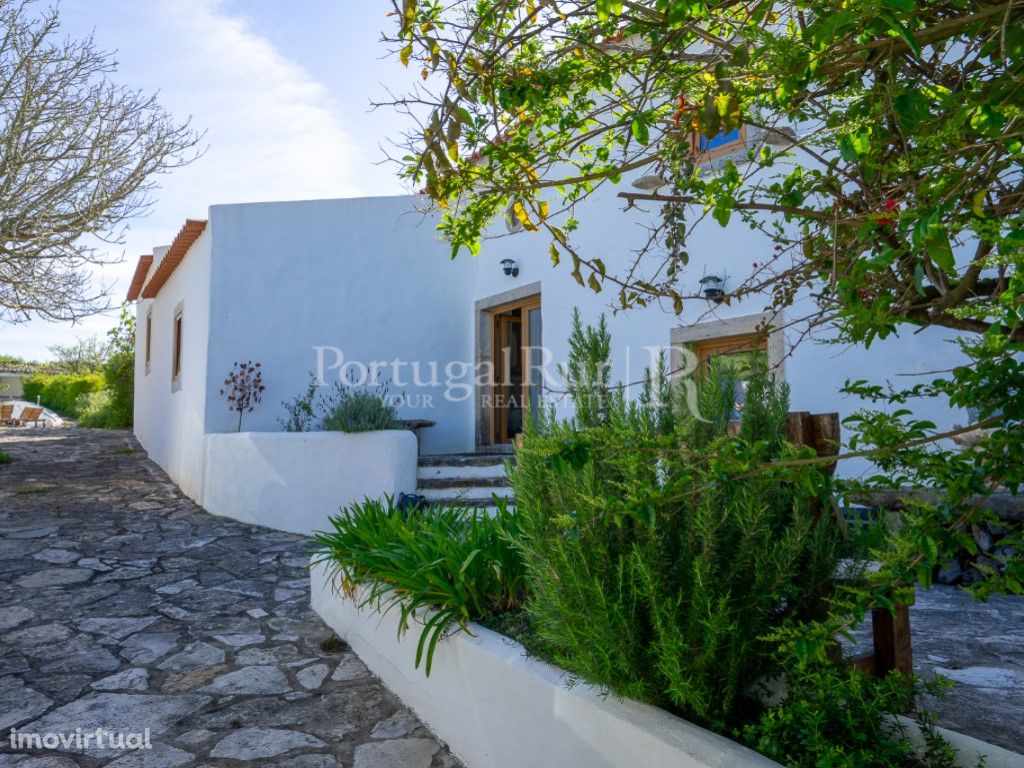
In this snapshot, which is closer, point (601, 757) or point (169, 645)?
point (601, 757)

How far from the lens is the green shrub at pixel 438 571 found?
134 inches

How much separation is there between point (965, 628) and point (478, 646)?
9.35 ft

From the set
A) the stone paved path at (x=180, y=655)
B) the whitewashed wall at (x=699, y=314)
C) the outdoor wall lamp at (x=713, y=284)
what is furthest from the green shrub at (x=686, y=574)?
the outdoor wall lamp at (x=713, y=284)

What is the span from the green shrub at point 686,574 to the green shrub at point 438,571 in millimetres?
582

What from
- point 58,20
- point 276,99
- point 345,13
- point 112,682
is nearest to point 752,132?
point 276,99

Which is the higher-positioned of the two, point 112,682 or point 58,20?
point 58,20

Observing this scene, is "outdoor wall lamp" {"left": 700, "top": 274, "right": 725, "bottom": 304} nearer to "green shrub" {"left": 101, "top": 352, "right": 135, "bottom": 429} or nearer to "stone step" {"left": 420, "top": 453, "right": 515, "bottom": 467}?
"stone step" {"left": 420, "top": 453, "right": 515, "bottom": 467}

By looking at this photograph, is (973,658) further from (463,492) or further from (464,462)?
(464,462)

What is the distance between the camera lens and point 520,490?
8.83ft

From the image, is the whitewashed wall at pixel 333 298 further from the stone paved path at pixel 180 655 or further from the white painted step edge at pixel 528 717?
the white painted step edge at pixel 528 717

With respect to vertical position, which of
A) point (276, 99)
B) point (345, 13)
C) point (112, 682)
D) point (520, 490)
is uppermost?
point (276, 99)

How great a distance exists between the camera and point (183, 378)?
33.9ft

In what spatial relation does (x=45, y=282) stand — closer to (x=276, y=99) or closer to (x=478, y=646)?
(x=276, y=99)

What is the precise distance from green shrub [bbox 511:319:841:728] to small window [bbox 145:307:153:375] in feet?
44.2
